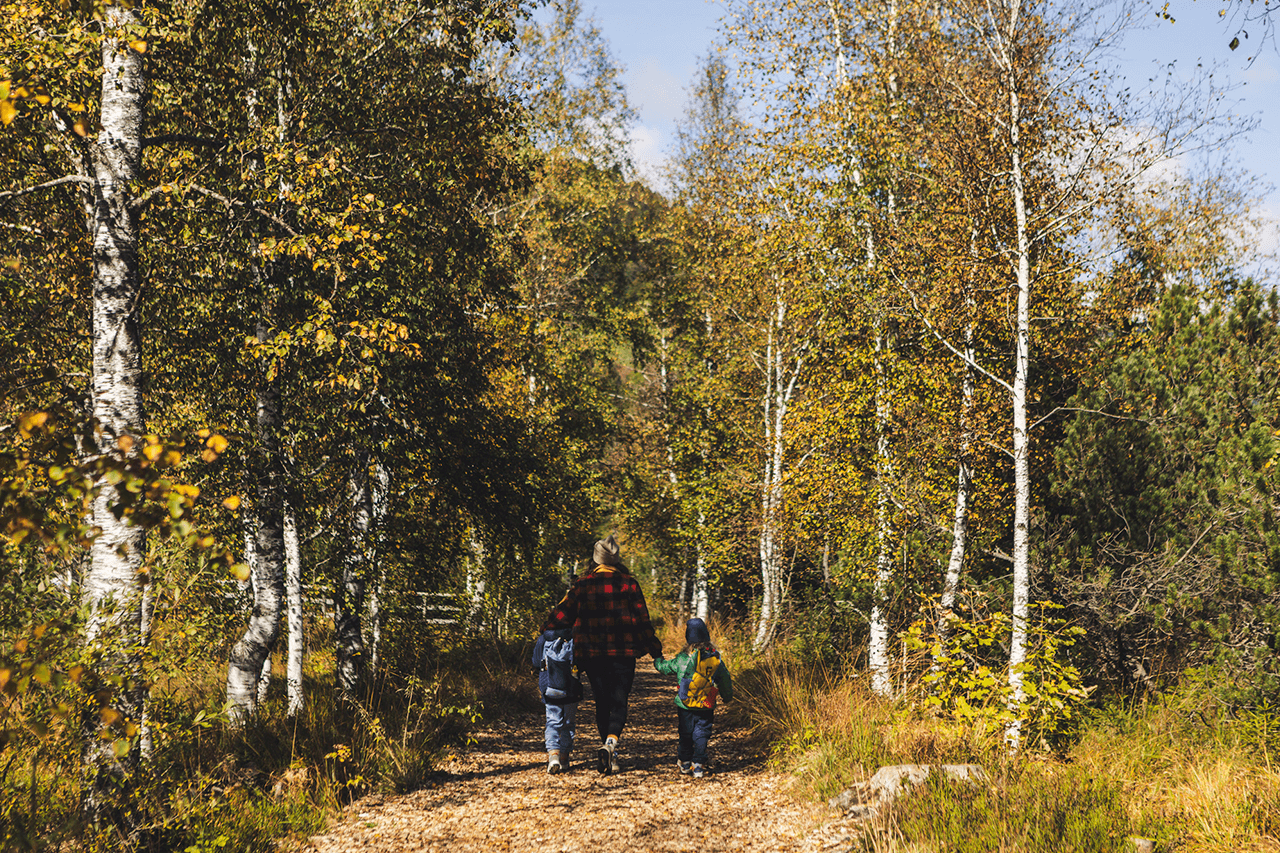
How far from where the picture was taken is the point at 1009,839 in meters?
4.36

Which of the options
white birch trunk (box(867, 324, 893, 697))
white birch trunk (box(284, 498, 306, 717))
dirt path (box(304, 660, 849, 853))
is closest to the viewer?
dirt path (box(304, 660, 849, 853))

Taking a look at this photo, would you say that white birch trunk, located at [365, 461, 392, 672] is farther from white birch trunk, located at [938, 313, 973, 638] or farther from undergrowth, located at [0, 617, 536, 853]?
white birch trunk, located at [938, 313, 973, 638]

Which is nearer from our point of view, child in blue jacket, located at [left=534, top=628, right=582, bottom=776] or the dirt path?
the dirt path

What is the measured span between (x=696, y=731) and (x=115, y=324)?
5.50 meters

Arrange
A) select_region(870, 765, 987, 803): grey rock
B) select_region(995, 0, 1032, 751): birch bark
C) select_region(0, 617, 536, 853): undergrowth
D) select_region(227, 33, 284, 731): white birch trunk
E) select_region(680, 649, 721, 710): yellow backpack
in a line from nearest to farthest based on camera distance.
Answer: select_region(0, 617, 536, 853): undergrowth
select_region(870, 765, 987, 803): grey rock
select_region(227, 33, 284, 731): white birch trunk
select_region(680, 649, 721, 710): yellow backpack
select_region(995, 0, 1032, 751): birch bark

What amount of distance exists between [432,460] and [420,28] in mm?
4128

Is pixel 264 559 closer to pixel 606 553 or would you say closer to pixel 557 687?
pixel 557 687

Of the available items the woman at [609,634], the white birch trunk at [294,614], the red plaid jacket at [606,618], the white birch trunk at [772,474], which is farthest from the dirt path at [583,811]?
the white birch trunk at [772,474]

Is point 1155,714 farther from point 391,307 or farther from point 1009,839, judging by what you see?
point 391,307

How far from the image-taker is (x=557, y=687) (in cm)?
648

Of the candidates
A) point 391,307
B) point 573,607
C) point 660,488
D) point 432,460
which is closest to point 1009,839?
point 573,607

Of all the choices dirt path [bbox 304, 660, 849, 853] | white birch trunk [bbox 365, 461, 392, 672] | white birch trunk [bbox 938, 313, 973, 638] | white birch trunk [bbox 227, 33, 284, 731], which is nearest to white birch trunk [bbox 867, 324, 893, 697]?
white birch trunk [bbox 938, 313, 973, 638]

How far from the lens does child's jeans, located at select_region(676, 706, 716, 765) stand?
6641 millimetres

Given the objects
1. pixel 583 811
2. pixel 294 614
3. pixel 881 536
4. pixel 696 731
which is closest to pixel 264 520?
pixel 294 614
